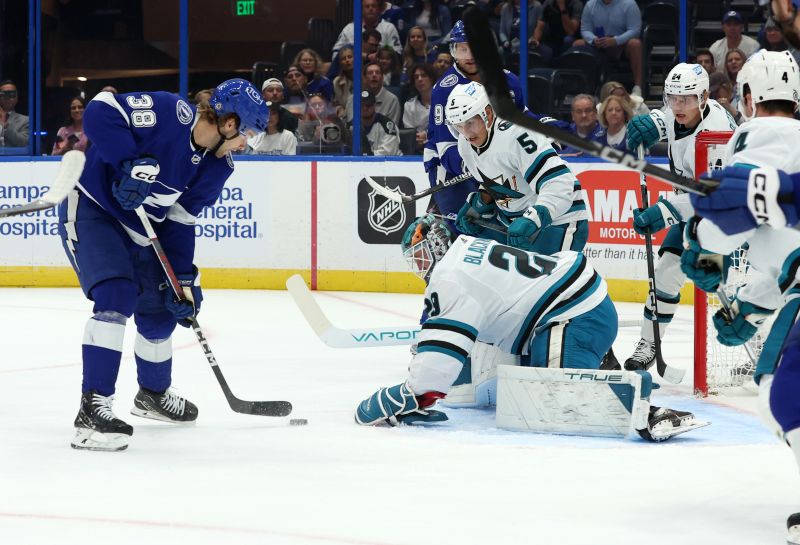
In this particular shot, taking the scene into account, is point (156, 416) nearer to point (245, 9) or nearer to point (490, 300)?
point (490, 300)

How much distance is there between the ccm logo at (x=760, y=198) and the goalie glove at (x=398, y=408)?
4.76 ft

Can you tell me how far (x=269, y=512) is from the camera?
264cm

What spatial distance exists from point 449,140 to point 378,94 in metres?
2.89

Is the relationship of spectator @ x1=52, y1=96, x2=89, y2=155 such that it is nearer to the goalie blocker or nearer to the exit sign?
the exit sign

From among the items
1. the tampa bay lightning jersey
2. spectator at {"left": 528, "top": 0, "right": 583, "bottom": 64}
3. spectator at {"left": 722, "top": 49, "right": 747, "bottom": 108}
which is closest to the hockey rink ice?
the tampa bay lightning jersey

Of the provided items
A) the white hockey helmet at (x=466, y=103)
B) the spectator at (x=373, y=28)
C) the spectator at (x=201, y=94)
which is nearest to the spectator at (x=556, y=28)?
the spectator at (x=373, y=28)

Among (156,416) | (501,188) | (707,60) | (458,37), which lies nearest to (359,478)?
(156,416)

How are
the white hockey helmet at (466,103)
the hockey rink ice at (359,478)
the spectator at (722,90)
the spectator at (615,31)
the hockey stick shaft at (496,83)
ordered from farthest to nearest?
the spectator at (615,31)
the spectator at (722,90)
the white hockey helmet at (466,103)
the hockey rink ice at (359,478)
the hockey stick shaft at (496,83)

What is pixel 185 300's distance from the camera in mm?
3609

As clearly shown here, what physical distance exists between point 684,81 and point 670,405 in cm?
115

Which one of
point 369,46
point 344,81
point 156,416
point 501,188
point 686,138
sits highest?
point 369,46

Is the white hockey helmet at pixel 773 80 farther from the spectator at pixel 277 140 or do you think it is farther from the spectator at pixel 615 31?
the spectator at pixel 277 140

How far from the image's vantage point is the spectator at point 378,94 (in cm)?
783

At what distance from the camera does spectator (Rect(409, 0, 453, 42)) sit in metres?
7.96
